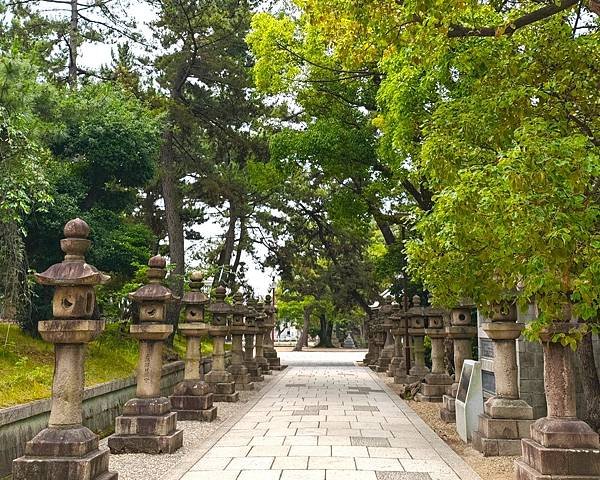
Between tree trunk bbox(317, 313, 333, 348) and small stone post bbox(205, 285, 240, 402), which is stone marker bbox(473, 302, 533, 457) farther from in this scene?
tree trunk bbox(317, 313, 333, 348)

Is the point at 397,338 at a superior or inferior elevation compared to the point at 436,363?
superior

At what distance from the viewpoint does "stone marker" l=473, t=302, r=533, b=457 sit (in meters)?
7.25

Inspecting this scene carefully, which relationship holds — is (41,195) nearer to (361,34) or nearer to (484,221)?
(361,34)

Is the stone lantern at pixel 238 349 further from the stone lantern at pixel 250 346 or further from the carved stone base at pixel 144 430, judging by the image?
the carved stone base at pixel 144 430

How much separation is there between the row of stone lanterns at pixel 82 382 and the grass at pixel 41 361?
188cm

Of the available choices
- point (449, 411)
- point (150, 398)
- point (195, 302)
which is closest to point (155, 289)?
point (150, 398)

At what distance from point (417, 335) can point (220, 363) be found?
517 centimetres

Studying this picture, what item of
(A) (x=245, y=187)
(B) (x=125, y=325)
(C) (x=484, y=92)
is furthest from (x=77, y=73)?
(C) (x=484, y=92)

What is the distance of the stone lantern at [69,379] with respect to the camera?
17.3 ft

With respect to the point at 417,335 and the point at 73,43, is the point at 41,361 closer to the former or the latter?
the point at 417,335

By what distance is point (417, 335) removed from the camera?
14.8 metres

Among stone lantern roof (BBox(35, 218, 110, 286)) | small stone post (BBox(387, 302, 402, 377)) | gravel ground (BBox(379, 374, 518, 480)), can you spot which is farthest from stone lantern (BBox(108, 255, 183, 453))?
small stone post (BBox(387, 302, 402, 377))

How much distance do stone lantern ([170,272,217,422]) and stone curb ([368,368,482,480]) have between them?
3.69 m

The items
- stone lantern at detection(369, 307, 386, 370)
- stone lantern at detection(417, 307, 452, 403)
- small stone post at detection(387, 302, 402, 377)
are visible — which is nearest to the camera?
stone lantern at detection(417, 307, 452, 403)
